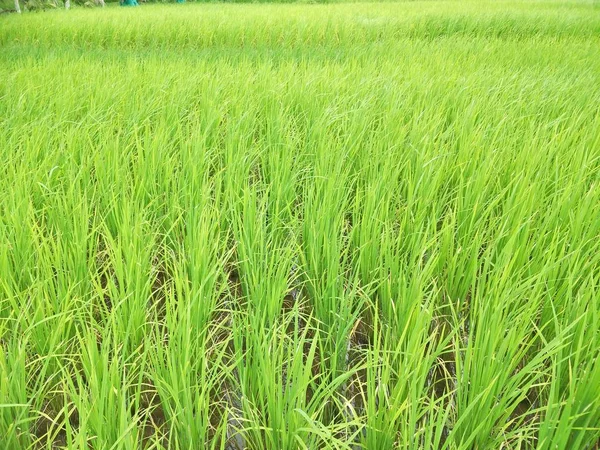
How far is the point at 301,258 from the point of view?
3.93 ft

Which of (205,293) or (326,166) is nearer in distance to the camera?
(205,293)

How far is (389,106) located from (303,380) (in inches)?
59.2

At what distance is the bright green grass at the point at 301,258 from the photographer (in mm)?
691

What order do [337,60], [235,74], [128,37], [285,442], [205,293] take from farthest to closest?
1. [128,37]
2. [337,60]
3. [235,74]
4. [205,293]
5. [285,442]

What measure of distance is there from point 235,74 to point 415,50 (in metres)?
1.73

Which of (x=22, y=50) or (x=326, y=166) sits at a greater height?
(x=22, y=50)

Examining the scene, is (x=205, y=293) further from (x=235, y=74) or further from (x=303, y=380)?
(x=235, y=74)

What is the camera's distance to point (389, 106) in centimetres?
191

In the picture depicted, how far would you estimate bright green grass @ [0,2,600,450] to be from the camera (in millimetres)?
691

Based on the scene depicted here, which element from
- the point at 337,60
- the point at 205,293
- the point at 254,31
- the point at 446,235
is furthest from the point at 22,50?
the point at 446,235

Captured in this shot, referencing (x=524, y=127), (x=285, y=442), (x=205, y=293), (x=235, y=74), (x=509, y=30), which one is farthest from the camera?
(x=509, y=30)

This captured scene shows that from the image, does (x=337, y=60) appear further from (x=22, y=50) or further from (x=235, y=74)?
(x=22, y=50)

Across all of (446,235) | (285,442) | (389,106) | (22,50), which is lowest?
(285,442)

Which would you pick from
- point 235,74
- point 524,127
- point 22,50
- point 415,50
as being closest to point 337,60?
point 415,50
